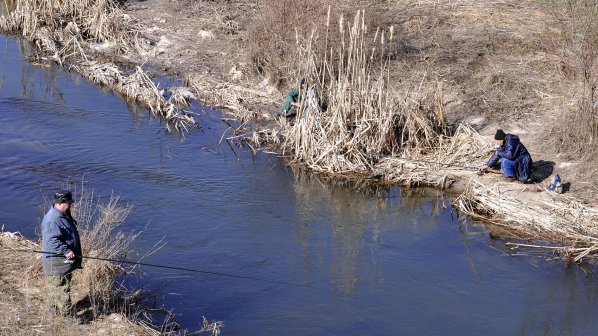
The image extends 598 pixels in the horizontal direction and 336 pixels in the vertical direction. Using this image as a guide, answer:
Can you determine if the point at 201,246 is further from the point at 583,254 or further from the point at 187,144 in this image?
the point at 583,254

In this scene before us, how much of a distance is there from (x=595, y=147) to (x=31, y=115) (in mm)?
10330

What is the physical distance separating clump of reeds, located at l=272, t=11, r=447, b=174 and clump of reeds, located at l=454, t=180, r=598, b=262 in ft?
5.60

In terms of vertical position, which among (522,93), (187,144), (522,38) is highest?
(522,38)

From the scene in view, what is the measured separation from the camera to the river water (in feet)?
32.0

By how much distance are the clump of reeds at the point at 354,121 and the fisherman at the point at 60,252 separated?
20.0 feet

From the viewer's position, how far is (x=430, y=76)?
17.0 m

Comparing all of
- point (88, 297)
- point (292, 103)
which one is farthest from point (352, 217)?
point (88, 297)

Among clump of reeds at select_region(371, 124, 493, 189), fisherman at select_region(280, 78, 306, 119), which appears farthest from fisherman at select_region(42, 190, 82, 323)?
fisherman at select_region(280, 78, 306, 119)

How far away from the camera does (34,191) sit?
40.7 ft

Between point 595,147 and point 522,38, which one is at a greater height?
point 522,38

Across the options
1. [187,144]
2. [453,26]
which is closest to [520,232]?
[187,144]

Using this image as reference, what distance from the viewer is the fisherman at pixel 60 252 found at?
26.7 ft

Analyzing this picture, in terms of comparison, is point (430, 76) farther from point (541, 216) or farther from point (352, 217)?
point (541, 216)

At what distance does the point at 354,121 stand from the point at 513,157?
268cm
